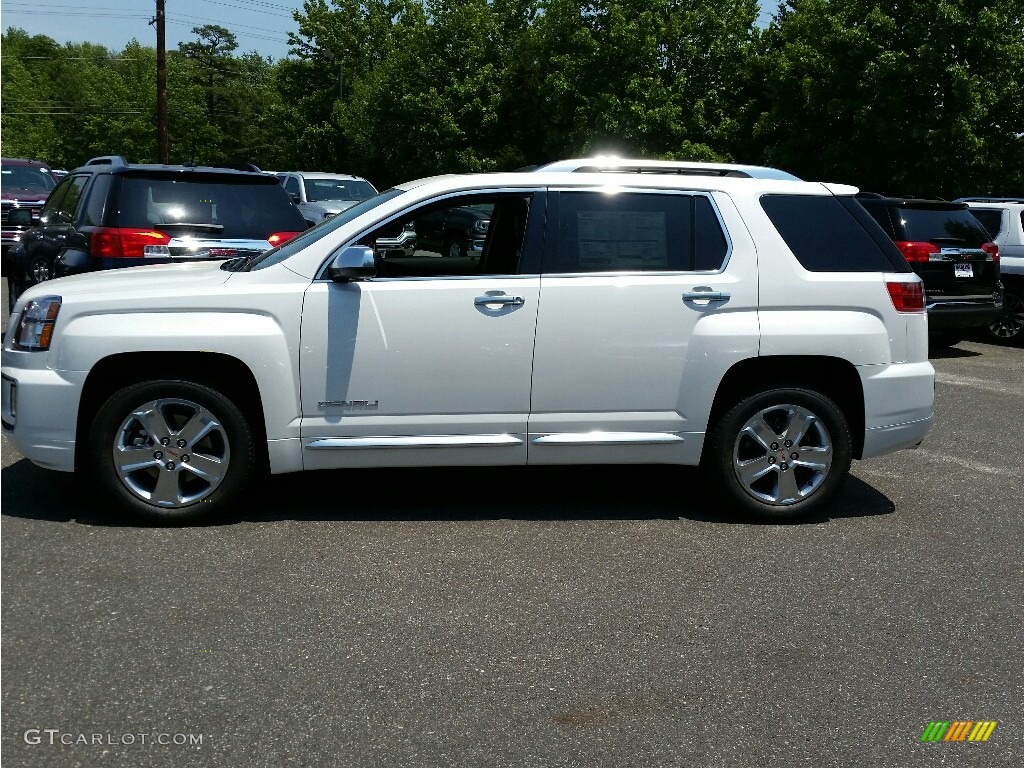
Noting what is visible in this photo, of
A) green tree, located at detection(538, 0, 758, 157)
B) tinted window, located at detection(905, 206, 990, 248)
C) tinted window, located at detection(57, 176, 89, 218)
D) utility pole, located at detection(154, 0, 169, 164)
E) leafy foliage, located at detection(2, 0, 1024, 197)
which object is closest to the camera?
tinted window, located at detection(57, 176, 89, 218)

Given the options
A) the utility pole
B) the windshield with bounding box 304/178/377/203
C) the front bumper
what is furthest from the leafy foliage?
the front bumper

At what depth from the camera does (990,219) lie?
52.0ft

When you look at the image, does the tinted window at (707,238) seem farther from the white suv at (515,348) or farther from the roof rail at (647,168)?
the roof rail at (647,168)

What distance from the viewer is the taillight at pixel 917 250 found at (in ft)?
44.4

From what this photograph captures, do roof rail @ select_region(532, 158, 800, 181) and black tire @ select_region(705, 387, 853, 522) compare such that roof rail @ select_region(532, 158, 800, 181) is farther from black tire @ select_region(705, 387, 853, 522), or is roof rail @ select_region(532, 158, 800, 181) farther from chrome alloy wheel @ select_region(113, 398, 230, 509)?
chrome alloy wheel @ select_region(113, 398, 230, 509)

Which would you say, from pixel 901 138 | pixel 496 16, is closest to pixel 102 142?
pixel 496 16

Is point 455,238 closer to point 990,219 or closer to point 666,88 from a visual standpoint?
point 990,219

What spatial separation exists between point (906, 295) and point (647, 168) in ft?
5.07

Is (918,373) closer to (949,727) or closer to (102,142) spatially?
(949,727)

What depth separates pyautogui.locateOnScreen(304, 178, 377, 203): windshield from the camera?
24.1 m

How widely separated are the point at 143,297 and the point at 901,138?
101 feet

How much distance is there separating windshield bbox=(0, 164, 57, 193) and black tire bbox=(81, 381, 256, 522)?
22.8 m

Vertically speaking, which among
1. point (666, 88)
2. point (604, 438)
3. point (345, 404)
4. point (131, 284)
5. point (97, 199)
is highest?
point (666, 88)

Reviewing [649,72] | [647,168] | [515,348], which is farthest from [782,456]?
Answer: [649,72]
